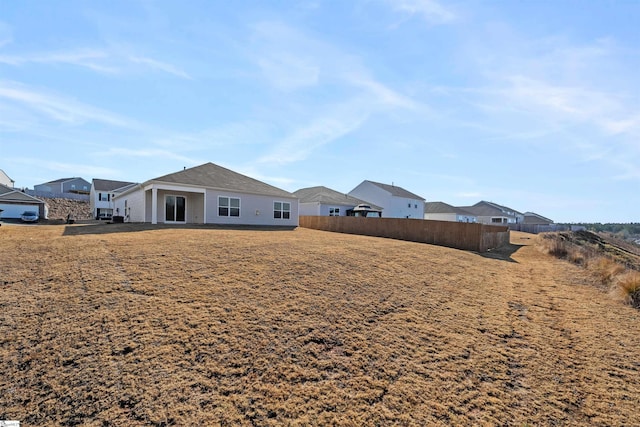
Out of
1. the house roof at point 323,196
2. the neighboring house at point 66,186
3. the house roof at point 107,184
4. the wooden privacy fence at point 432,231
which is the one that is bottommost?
the wooden privacy fence at point 432,231

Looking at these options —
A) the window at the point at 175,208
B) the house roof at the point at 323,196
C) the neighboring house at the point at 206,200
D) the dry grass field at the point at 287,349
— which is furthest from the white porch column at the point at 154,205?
the house roof at the point at 323,196

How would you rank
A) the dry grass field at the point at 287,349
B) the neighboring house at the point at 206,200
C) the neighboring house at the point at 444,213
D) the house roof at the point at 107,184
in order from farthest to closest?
the neighboring house at the point at 444,213, the house roof at the point at 107,184, the neighboring house at the point at 206,200, the dry grass field at the point at 287,349

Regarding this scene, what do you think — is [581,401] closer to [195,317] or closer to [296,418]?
[296,418]

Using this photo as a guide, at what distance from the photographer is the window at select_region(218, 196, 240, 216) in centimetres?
1948

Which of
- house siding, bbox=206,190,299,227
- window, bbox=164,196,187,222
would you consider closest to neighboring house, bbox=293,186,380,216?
house siding, bbox=206,190,299,227

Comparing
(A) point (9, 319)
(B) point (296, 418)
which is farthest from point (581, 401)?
(A) point (9, 319)

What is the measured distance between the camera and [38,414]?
104 inches

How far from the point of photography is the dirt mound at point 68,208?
130 ft

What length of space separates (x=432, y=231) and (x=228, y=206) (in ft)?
A: 41.1

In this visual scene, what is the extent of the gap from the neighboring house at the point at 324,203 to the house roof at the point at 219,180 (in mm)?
6383

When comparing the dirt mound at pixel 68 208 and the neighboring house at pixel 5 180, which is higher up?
the neighboring house at pixel 5 180

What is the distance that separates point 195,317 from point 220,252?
4.02 m

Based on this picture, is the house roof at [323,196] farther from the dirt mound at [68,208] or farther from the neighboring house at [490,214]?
the neighboring house at [490,214]

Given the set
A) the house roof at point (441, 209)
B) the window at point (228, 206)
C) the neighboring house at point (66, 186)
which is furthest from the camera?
the neighboring house at point (66, 186)
